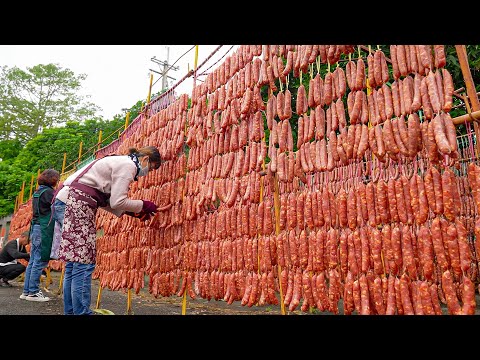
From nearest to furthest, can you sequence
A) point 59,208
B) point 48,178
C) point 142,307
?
point 59,208
point 142,307
point 48,178

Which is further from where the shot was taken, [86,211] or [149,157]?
[149,157]

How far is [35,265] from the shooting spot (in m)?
6.93

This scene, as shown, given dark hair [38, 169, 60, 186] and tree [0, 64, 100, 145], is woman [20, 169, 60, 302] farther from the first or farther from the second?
tree [0, 64, 100, 145]

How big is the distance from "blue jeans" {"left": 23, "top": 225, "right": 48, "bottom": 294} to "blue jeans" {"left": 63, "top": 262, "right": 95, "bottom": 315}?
298 centimetres

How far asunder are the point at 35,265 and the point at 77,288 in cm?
328

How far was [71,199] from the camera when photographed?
4512 millimetres

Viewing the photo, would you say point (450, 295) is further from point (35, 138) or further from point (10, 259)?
point (35, 138)

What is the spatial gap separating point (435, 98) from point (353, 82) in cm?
87

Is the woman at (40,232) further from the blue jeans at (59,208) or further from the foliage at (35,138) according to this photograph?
the foliage at (35,138)

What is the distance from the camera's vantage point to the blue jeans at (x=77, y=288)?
4.27 metres

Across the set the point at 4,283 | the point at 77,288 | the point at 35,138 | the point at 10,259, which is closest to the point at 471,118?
the point at 77,288

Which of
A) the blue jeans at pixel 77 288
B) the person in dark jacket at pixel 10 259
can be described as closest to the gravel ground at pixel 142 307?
the blue jeans at pixel 77 288

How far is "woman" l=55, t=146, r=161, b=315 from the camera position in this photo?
4.36 m
